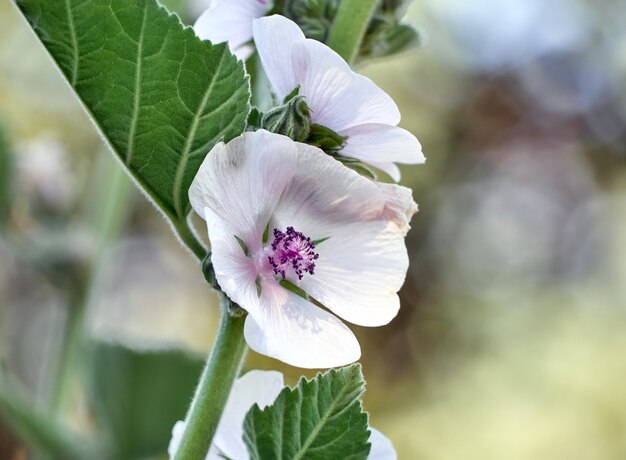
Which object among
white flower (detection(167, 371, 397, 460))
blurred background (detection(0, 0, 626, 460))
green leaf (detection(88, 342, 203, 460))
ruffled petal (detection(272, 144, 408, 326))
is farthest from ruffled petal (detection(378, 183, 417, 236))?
blurred background (detection(0, 0, 626, 460))

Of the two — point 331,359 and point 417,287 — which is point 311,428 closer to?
point 331,359

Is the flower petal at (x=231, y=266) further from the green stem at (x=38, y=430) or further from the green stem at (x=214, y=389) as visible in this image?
the green stem at (x=38, y=430)

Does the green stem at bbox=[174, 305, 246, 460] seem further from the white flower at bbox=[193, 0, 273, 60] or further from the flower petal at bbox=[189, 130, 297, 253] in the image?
the white flower at bbox=[193, 0, 273, 60]

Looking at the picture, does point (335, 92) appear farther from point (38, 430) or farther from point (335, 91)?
point (38, 430)

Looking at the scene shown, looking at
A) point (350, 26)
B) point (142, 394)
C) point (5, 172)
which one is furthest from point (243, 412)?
point (5, 172)

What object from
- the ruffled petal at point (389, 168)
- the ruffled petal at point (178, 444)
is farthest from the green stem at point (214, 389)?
the ruffled petal at point (389, 168)

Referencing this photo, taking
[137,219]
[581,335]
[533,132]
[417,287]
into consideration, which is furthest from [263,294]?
[533,132]
